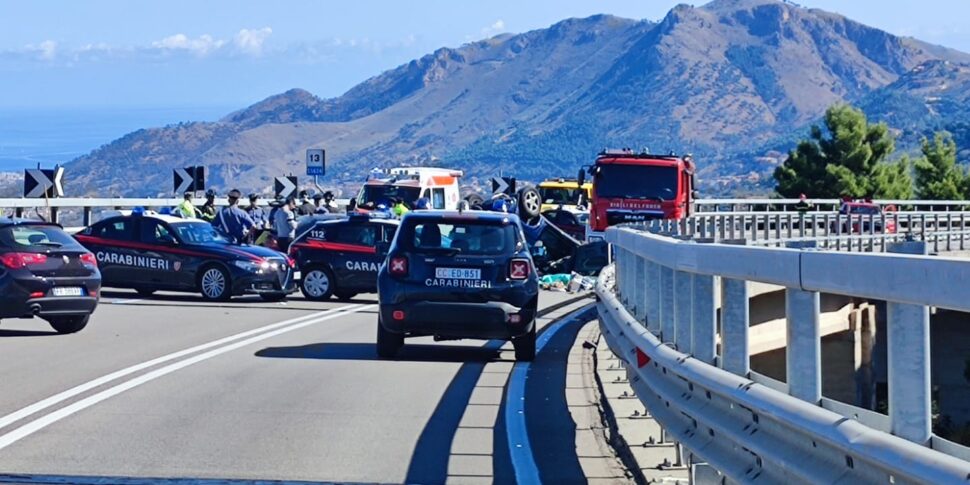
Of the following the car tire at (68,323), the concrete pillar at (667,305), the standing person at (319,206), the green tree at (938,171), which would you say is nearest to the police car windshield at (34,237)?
the car tire at (68,323)

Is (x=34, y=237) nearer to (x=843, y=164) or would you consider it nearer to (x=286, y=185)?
(x=286, y=185)

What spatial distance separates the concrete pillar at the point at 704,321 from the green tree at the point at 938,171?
84710mm

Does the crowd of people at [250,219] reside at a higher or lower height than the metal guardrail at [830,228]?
higher

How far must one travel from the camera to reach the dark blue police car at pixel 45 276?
18094 mm

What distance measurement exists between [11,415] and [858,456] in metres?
8.17

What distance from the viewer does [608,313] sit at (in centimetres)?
1364

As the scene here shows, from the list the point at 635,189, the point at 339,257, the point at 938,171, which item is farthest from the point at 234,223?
the point at 938,171

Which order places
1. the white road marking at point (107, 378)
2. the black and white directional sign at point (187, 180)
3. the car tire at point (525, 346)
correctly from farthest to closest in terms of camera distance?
the black and white directional sign at point (187, 180) < the car tire at point (525, 346) < the white road marking at point (107, 378)

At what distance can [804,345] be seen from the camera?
643cm

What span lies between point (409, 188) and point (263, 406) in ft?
102

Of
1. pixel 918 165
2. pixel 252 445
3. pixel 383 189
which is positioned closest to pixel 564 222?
pixel 383 189

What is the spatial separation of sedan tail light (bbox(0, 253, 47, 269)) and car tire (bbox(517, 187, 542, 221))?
18578mm

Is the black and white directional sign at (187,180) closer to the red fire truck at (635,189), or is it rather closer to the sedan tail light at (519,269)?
the red fire truck at (635,189)

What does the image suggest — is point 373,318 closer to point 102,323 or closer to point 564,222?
point 102,323
